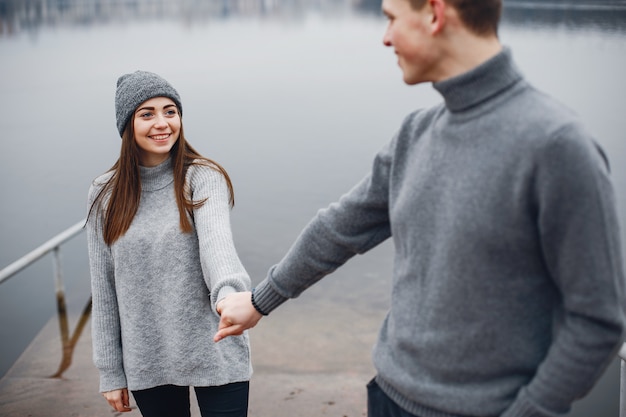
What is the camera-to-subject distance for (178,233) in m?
2.09

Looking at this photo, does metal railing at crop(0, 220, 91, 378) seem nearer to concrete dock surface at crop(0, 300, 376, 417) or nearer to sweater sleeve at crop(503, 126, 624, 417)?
concrete dock surface at crop(0, 300, 376, 417)

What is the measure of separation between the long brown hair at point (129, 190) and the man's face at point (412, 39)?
2.91 ft

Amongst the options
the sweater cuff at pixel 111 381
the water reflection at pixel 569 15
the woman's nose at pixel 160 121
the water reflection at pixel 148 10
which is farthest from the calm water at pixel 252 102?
the sweater cuff at pixel 111 381

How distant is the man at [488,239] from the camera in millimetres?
1169

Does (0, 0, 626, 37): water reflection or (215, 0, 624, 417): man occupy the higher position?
(215, 0, 624, 417): man

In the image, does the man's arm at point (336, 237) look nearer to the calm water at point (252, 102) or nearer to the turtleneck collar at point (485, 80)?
the turtleneck collar at point (485, 80)

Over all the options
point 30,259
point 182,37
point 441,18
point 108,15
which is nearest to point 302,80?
point 182,37

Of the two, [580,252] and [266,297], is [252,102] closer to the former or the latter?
[266,297]

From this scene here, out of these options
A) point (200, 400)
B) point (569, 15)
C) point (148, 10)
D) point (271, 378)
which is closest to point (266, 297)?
point (200, 400)

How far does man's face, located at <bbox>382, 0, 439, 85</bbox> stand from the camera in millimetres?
1338

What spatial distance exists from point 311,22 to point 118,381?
79.5 m

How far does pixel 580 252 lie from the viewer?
1.17 meters

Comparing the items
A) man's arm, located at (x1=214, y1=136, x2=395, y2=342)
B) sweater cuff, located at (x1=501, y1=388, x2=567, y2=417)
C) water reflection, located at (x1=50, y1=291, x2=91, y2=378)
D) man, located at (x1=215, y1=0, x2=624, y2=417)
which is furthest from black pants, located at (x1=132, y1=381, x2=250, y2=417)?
water reflection, located at (x1=50, y1=291, x2=91, y2=378)

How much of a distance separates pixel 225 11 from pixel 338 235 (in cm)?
8696
